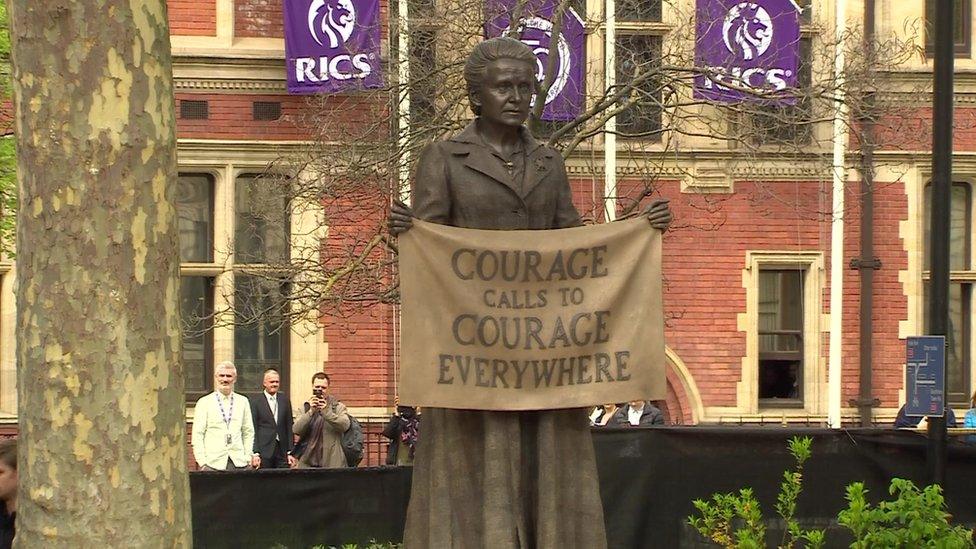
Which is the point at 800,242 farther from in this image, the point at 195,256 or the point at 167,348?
the point at 167,348

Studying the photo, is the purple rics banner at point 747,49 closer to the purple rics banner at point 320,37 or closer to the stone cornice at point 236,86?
the purple rics banner at point 320,37

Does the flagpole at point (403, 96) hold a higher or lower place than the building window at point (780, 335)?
higher

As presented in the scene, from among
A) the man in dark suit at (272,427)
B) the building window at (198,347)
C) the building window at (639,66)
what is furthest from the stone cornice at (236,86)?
the man in dark suit at (272,427)

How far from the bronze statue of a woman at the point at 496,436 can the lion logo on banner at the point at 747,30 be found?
11.7 meters

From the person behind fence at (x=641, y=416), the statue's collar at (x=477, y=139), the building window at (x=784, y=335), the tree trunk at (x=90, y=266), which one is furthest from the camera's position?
the building window at (x=784, y=335)

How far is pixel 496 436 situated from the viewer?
27.6 feet

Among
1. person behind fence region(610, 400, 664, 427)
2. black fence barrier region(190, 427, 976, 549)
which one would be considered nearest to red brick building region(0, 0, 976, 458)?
person behind fence region(610, 400, 664, 427)

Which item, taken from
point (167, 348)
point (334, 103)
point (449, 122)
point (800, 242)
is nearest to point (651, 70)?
point (449, 122)

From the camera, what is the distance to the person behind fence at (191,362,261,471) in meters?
16.4

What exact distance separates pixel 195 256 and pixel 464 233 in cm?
1588

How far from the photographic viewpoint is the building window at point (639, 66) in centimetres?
1800

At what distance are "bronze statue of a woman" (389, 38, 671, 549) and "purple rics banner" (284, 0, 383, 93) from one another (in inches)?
537

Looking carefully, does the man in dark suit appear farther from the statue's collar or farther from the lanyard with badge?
the statue's collar

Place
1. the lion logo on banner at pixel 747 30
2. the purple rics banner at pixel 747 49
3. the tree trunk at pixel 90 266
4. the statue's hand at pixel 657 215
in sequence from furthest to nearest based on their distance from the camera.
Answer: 1. the lion logo on banner at pixel 747 30
2. the purple rics banner at pixel 747 49
3. the statue's hand at pixel 657 215
4. the tree trunk at pixel 90 266
